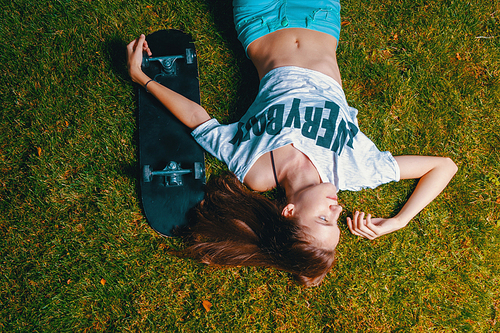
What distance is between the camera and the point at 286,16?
2.89 m

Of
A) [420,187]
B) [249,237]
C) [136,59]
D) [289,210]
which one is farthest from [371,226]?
[136,59]

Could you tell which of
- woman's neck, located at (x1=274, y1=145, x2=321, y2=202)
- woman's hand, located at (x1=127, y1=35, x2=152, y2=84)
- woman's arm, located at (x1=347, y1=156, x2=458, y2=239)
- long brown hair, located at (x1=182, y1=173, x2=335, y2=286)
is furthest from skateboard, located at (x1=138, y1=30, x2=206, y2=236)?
woman's arm, located at (x1=347, y1=156, x2=458, y2=239)

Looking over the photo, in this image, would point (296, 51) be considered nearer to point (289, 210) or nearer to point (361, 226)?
point (289, 210)

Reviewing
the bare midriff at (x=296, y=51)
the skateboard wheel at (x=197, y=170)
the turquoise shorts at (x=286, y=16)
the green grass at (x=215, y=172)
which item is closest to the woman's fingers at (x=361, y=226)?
the green grass at (x=215, y=172)

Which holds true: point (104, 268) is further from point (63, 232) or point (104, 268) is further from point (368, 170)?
point (368, 170)

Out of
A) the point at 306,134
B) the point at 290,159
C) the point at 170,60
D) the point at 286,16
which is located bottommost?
the point at 290,159

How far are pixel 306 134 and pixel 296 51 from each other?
3.00ft

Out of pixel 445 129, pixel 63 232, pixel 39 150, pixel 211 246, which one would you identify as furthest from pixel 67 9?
pixel 445 129

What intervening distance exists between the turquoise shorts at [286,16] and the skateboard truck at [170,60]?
0.62 metres

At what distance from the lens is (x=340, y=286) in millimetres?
2963

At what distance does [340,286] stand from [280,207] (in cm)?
124

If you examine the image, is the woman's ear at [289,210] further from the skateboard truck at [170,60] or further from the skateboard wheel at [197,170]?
the skateboard truck at [170,60]

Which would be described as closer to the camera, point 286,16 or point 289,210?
→ point 289,210

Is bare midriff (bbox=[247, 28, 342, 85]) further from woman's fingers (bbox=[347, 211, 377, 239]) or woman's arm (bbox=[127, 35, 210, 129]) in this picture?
woman's fingers (bbox=[347, 211, 377, 239])
